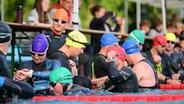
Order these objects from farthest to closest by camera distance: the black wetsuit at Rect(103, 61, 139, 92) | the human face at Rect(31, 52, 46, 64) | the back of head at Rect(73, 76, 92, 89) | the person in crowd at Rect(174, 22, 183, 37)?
the person in crowd at Rect(174, 22, 183, 37), the back of head at Rect(73, 76, 92, 89), the black wetsuit at Rect(103, 61, 139, 92), the human face at Rect(31, 52, 46, 64)

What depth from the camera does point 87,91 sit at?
9539 millimetres

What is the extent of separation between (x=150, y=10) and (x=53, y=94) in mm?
22698

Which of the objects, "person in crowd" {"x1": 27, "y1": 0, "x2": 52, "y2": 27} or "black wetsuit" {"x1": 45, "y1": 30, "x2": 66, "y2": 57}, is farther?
"person in crowd" {"x1": 27, "y1": 0, "x2": 52, "y2": 27}

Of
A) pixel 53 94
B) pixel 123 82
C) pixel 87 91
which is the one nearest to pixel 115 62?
pixel 123 82

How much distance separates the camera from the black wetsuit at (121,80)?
404 inches

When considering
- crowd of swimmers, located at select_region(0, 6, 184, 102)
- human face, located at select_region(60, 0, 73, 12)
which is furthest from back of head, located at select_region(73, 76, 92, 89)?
human face, located at select_region(60, 0, 73, 12)

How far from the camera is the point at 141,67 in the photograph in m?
11.1

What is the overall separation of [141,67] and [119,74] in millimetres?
979

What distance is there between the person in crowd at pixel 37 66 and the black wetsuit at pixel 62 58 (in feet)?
1.07

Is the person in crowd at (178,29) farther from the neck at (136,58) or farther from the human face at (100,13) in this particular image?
the neck at (136,58)

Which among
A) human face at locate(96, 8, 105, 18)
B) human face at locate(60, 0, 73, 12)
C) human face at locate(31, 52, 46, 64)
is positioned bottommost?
human face at locate(31, 52, 46, 64)

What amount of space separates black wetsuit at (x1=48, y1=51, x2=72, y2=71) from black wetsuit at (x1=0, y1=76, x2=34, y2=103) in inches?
79.8

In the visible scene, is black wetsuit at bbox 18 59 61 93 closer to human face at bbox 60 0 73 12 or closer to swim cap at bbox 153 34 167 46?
human face at bbox 60 0 73 12

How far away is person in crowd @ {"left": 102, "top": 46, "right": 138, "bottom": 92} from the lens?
404 inches
